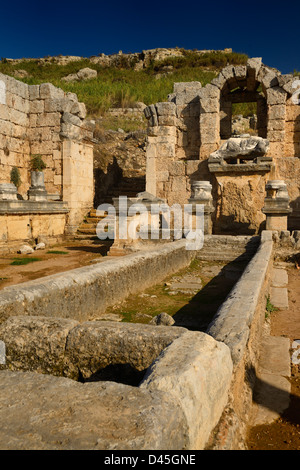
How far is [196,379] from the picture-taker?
5.72 ft

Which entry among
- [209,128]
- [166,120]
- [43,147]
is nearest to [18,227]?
[43,147]

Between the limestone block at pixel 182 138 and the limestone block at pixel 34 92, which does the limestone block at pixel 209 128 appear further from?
the limestone block at pixel 34 92

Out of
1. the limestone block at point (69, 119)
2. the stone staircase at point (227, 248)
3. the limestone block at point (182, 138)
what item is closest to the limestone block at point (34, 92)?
the limestone block at point (69, 119)

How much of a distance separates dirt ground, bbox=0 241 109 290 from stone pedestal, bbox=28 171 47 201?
152 cm

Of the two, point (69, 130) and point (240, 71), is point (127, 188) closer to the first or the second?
point (69, 130)

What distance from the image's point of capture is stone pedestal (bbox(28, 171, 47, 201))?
1080 cm

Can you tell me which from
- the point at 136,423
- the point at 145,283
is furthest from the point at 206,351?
the point at 145,283

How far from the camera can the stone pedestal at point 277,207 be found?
8570mm

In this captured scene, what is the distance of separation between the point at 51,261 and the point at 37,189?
11.4 ft

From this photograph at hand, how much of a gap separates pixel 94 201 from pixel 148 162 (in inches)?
123

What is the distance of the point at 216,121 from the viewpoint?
11844 mm

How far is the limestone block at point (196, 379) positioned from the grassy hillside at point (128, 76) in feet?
68.3

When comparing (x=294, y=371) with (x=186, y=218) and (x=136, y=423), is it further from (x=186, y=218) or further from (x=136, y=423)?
(x=186, y=218)

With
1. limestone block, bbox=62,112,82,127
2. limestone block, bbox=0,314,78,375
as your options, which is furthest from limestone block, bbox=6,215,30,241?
limestone block, bbox=0,314,78,375
